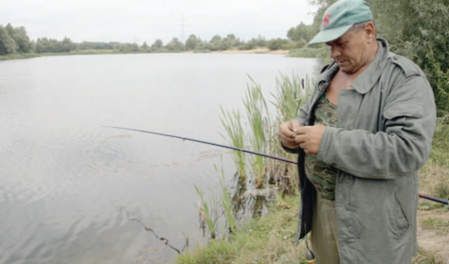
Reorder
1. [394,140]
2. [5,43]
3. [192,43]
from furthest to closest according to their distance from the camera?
[192,43] → [5,43] → [394,140]

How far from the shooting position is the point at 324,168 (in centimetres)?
188

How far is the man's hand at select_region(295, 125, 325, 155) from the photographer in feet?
5.13

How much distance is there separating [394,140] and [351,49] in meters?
0.44

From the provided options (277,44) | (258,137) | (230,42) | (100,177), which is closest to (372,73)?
(258,137)

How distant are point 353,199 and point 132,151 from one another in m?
9.00

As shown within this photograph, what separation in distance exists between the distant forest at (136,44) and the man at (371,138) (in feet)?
203

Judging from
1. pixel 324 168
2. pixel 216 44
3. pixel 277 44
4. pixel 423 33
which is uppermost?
pixel 216 44

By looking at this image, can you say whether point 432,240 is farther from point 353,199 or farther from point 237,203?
point 237,203

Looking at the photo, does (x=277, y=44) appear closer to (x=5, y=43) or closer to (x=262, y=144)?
(x=5, y=43)

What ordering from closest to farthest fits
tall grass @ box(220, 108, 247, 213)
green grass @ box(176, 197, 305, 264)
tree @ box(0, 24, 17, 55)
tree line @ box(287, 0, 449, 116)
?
green grass @ box(176, 197, 305, 264), tall grass @ box(220, 108, 247, 213), tree line @ box(287, 0, 449, 116), tree @ box(0, 24, 17, 55)

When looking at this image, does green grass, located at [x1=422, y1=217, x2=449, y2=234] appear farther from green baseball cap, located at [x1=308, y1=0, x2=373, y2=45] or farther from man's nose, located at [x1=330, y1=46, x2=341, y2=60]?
green baseball cap, located at [x1=308, y1=0, x2=373, y2=45]

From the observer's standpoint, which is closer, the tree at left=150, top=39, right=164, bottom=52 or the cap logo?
the cap logo

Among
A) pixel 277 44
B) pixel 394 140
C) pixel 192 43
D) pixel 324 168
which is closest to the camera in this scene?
pixel 394 140

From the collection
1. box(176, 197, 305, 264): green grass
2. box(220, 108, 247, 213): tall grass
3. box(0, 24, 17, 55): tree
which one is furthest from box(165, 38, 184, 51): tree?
box(176, 197, 305, 264): green grass
